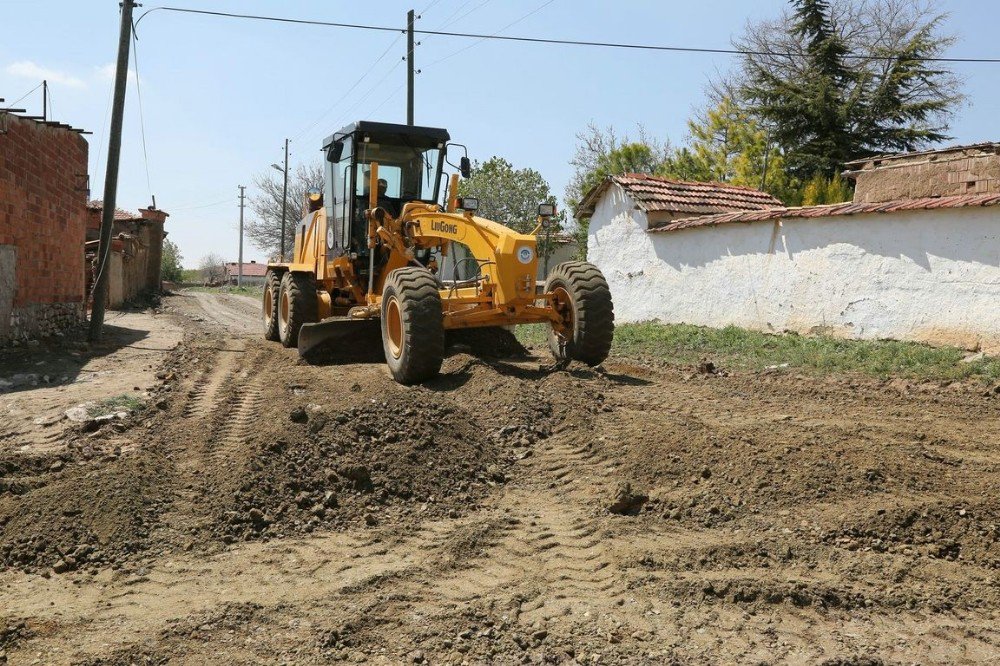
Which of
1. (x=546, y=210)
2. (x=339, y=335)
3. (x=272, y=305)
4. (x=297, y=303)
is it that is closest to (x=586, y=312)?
(x=546, y=210)

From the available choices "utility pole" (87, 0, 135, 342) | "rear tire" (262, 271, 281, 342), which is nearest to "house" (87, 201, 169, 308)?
"utility pole" (87, 0, 135, 342)

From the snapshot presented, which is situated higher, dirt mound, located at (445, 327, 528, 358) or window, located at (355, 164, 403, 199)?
window, located at (355, 164, 403, 199)

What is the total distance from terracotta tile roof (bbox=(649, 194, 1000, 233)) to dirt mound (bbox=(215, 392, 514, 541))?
7903 mm

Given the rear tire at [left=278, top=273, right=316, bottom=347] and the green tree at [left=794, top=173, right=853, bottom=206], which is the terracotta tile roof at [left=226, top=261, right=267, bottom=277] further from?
the rear tire at [left=278, top=273, right=316, bottom=347]

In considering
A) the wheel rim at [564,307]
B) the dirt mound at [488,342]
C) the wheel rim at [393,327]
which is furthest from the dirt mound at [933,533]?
the dirt mound at [488,342]

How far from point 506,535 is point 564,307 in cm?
472

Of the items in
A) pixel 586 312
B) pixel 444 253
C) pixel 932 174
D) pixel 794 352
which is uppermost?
pixel 932 174

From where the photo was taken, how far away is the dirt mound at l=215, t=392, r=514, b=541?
5320 millimetres

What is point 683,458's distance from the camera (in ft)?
19.6

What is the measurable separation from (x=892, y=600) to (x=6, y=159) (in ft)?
40.9

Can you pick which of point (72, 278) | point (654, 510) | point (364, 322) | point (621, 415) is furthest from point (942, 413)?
point (72, 278)

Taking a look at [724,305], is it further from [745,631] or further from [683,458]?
[745,631]

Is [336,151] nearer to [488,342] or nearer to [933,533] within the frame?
[488,342]

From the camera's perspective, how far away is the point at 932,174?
15219mm
